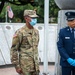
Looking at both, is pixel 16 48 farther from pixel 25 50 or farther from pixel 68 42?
pixel 68 42

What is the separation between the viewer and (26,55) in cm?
543

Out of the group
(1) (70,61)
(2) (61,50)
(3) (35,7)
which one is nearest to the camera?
(1) (70,61)

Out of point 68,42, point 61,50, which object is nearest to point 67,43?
point 68,42

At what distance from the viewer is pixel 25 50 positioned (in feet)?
17.9

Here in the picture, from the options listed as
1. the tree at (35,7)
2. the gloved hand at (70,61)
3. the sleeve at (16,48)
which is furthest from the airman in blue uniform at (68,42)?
the tree at (35,7)

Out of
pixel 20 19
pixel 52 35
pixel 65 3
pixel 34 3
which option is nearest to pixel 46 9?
pixel 65 3

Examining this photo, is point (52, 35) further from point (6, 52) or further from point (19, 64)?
point (19, 64)

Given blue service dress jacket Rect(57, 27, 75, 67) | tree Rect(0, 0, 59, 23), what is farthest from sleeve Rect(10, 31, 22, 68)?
tree Rect(0, 0, 59, 23)

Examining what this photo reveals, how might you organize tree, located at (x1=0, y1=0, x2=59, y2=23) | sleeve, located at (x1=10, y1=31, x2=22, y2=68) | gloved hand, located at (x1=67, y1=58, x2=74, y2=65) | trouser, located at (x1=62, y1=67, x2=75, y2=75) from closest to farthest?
1. gloved hand, located at (x1=67, y1=58, x2=74, y2=65)
2. sleeve, located at (x1=10, y1=31, x2=22, y2=68)
3. trouser, located at (x1=62, y1=67, x2=75, y2=75)
4. tree, located at (x1=0, y1=0, x2=59, y2=23)

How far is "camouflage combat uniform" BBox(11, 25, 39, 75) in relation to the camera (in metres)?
5.40

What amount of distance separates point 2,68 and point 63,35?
542 cm

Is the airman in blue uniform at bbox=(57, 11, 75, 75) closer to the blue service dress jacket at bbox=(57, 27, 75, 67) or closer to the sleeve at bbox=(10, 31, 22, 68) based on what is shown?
the blue service dress jacket at bbox=(57, 27, 75, 67)

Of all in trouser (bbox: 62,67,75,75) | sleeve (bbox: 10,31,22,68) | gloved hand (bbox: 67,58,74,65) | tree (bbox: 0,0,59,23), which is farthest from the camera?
tree (bbox: 0,0,59,23)

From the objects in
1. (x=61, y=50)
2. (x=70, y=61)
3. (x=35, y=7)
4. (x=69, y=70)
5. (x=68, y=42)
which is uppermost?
(x=68, y=42)
